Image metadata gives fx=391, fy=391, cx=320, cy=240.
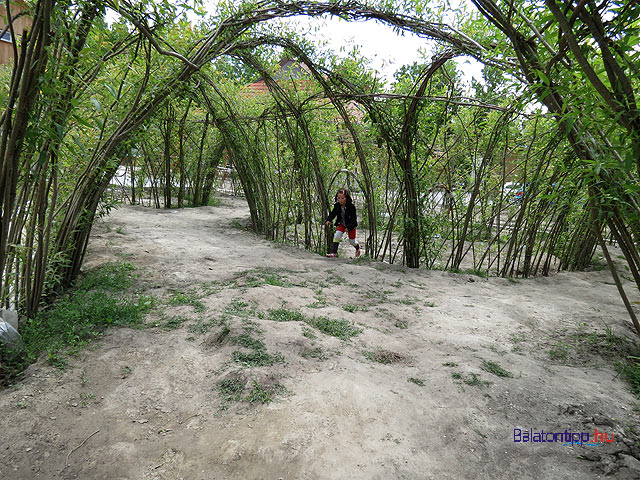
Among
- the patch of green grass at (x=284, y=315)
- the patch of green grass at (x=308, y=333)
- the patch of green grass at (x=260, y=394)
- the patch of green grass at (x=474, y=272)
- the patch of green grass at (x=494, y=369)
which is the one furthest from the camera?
the patch of green grass at (x=474, y=272)

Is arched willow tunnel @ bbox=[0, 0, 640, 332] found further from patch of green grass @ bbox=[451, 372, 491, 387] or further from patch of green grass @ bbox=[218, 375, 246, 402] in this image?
patch of green grass @ bbox=[218, 375, 246, 402]

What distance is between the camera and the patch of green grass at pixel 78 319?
207 cm

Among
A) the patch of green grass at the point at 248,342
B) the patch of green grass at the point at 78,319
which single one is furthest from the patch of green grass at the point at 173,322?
the patch of green grass at the point at 248,342

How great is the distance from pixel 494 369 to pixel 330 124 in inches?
200

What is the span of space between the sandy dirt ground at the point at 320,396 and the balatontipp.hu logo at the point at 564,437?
2cm

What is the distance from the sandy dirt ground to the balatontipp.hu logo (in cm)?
2

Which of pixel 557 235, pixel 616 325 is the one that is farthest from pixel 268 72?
pixel 616 325

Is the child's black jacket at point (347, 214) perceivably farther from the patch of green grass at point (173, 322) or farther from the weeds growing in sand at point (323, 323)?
the patch of green grass at point (173, 322)

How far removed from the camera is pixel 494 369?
2275 mm

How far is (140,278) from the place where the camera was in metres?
3.54

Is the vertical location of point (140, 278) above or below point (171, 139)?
below

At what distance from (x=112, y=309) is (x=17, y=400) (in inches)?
37.8

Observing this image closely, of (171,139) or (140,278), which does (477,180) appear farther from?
(171,139)

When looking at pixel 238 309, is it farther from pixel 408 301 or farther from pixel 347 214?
pixel 347 214
